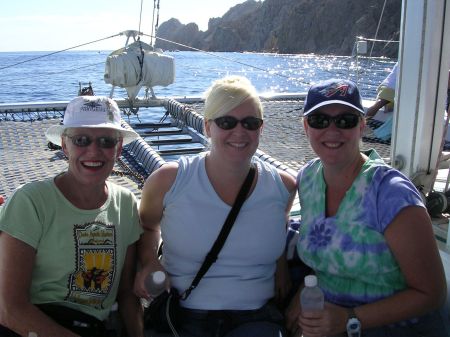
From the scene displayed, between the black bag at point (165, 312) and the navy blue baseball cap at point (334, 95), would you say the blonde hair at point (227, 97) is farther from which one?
the black bag at point (165, 312)

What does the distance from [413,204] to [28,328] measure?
1700 millimetres

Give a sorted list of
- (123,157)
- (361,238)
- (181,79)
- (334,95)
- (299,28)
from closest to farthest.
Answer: (361,238) → (334,95) → (123,157) → (181,79) → (299,28)

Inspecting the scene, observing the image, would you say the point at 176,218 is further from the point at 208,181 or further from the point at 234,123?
the point at 234,123

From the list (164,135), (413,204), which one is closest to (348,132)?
(413,204)

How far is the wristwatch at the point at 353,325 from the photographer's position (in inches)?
80.4

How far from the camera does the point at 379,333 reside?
219cm

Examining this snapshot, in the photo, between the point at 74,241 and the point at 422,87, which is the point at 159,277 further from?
the point at 422,87

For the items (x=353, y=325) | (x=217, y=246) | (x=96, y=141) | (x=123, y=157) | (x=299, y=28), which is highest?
(x=299, y=28)

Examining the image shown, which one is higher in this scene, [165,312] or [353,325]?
[353,325]

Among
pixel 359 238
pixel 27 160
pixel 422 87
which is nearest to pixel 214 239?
pixel 359 238

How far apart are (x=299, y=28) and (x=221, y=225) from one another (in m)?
110

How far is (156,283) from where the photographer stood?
88.7 inches

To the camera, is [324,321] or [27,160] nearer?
[324,321]

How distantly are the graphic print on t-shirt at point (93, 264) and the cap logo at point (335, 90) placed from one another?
1195 mm
